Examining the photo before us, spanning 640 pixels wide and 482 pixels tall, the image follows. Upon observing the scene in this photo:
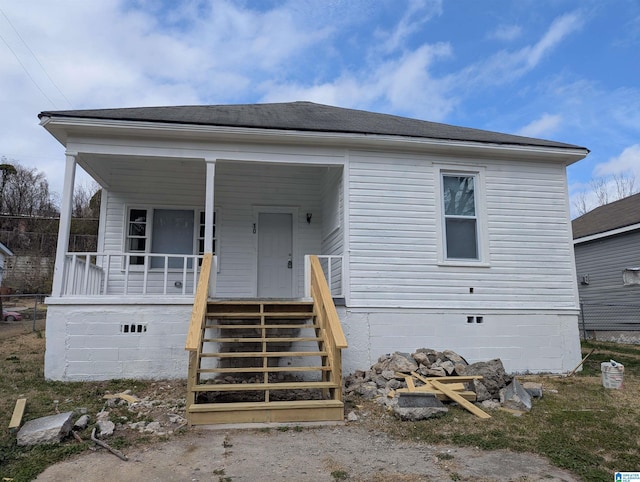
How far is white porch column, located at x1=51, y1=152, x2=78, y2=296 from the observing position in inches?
250

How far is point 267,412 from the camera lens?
14.7ft

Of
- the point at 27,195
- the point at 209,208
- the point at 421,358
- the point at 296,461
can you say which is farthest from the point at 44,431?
the point at 27,195

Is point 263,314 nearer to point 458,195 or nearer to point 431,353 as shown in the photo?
point 431,353

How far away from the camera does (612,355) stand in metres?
9.46

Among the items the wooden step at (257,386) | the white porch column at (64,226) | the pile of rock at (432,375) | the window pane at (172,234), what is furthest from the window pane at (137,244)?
the pile of rock at (432,375)

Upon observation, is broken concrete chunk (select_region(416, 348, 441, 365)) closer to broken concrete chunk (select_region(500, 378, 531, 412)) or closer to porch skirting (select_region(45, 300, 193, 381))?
broken concrete chunk (select_region(500, 378, 531, 412))

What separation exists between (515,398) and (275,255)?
5308 mm

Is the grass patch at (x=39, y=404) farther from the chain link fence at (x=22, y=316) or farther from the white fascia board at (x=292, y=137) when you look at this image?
the chain link fence at (x=22, y=316)

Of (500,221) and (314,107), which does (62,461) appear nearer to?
(500,221)

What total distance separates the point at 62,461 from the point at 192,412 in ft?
3.90

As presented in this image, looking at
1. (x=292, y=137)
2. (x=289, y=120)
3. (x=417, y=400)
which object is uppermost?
(x=289, y=120)

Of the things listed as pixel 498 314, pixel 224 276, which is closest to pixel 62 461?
pixel 224 276

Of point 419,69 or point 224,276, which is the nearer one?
point 224,276

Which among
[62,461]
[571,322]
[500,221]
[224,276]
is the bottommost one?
[62,461]
